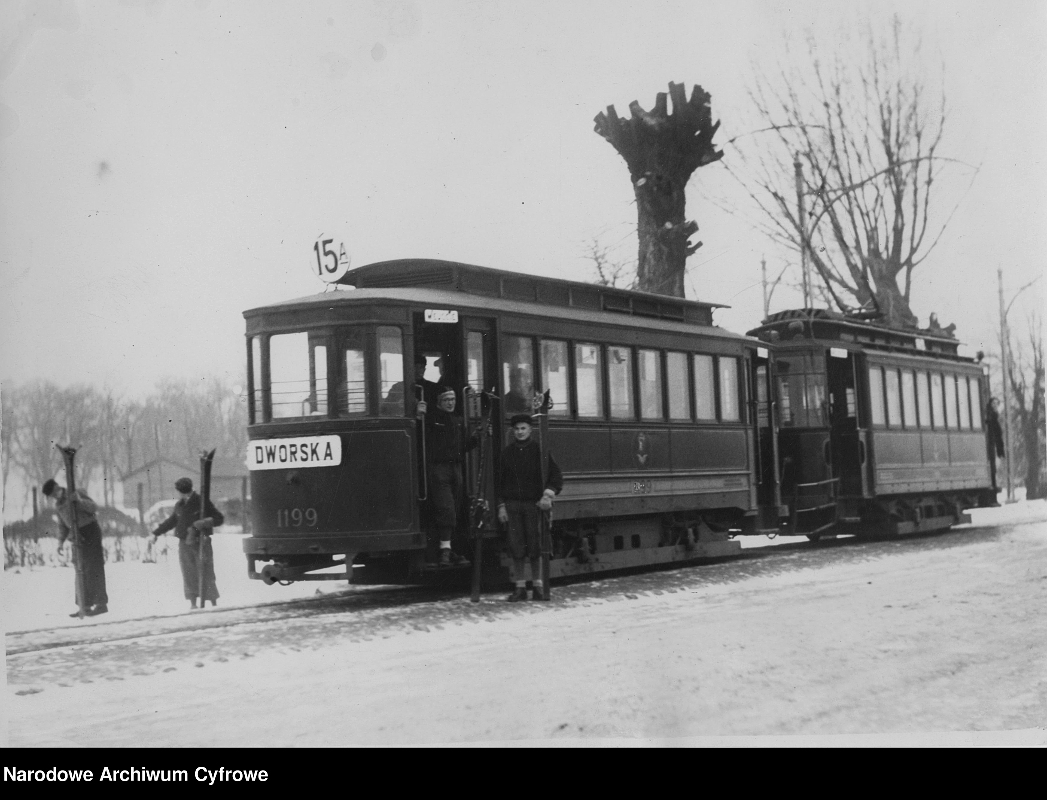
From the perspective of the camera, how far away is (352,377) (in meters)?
12.3

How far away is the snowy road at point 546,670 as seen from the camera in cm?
802

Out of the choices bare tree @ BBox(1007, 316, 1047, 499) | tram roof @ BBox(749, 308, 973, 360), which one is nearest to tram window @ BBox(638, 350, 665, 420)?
bare tree @ BBox(1007, 316, 1047, 499)

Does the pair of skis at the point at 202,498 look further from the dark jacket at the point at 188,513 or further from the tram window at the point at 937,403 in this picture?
the tram window at the point at 937,403

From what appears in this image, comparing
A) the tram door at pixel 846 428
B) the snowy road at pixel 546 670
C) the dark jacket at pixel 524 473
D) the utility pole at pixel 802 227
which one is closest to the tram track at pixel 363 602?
the snowy road at pixel 546 670

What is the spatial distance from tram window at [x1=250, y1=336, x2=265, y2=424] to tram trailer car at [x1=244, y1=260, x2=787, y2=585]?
0.02 metres

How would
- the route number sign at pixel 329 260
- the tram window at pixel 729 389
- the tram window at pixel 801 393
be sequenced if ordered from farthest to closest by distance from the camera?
the tram window at pixel 801 393 < the tram window at pixel 729 389 < the route number sign at pixel 329 260

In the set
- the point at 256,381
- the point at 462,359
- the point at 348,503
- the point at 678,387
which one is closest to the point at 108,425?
the point at 256,381

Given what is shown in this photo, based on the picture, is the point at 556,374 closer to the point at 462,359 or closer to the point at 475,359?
the point at 475,359

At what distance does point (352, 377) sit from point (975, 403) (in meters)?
14.3

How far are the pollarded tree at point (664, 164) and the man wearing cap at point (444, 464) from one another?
2.95 m

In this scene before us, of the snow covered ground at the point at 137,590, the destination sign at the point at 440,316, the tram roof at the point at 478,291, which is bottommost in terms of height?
the snow covered ground at the point at 137,590
